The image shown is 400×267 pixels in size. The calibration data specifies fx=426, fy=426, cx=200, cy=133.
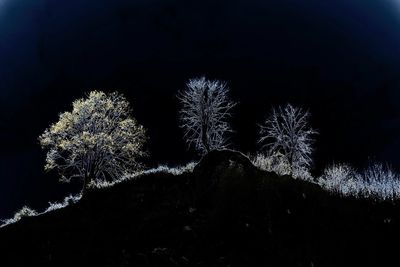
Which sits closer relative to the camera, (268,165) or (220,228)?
(220,228)

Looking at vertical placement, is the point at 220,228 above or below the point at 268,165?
below

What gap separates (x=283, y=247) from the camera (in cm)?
1292

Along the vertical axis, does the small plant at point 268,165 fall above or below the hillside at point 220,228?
above

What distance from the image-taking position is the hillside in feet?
41.3

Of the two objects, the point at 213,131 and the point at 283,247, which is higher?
the point at 213,131

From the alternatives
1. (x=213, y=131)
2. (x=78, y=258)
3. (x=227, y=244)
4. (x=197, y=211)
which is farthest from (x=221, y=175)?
(x=213, y=131)

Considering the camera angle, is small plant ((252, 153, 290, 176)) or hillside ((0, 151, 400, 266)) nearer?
hillside ((0, 151, 400, 266))

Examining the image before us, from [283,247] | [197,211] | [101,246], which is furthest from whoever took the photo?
[197,211]

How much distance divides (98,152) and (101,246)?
32.8 m

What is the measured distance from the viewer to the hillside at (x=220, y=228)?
12.6 meters

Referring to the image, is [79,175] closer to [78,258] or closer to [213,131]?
[213,131]

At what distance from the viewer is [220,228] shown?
14.7 m

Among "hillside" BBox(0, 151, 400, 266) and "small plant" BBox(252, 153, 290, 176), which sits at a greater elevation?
"small plant" BBox(252, 153, 290, 176)

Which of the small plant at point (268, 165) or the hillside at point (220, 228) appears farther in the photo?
the small plant at point (268, 165)
